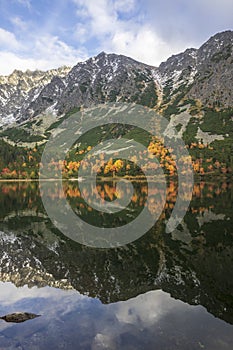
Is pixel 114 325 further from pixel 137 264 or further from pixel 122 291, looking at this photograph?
pixel 137 264

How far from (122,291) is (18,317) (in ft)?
22.7

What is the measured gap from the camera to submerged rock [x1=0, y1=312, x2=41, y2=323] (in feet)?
53.2

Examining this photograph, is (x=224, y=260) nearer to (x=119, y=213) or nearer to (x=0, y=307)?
(x=0, y=307)

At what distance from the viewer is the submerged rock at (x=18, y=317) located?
16219 mm

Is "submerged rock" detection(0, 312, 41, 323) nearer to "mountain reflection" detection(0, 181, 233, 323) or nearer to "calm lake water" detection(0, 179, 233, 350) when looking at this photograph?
"calm lake water" detection(0, 179, 233, 350)

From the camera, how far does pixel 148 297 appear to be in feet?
63.2

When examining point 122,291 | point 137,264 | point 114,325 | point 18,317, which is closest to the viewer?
point 114,325

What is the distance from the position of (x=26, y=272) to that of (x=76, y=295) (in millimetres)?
7381

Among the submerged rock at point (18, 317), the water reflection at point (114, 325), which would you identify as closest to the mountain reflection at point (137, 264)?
the water reflection at point (114, 325)

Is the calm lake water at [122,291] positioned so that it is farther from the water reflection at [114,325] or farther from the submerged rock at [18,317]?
the submerged rock at [18,317]

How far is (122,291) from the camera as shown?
20469 millimetres

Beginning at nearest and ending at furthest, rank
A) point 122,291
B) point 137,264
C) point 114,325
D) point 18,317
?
point 114,325
point 18,317
point 122,291
point 137,264

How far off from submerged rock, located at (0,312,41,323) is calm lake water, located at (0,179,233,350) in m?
0.43

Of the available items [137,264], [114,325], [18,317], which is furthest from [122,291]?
[18,317]
